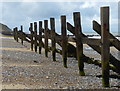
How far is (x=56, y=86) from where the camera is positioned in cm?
777

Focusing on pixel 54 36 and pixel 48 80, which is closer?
pixel 48 80

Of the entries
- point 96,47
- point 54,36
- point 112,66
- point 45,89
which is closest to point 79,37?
point 96,47

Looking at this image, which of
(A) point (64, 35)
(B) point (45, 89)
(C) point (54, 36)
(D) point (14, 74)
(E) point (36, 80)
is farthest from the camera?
(C) point (54, 36)

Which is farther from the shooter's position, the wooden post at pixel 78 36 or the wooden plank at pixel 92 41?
the wooden post at pixel 78 36

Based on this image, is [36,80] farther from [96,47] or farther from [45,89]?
[96,47]

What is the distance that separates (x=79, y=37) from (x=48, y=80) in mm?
1925

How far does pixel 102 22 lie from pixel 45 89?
2.34 meters

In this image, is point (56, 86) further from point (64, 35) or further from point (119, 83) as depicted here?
point (64, 35)

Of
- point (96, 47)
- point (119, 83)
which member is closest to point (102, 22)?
point (96, 47)

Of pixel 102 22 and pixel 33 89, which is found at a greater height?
pixel 102 22

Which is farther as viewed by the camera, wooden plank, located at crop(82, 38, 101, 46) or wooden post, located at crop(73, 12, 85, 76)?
wooden post, located at crop(73, 12, 85, 76)

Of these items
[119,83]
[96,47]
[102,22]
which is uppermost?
[102,22]

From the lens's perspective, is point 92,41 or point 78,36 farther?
point 78,36

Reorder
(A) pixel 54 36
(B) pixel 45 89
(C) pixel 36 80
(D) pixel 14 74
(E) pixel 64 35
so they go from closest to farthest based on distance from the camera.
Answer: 1. (B) pixel 45 89
2. (C) pixel 36 80
3. (D) pixel 14 74
4. (E) pixel 64 35
5. (A) pixel 54 36
